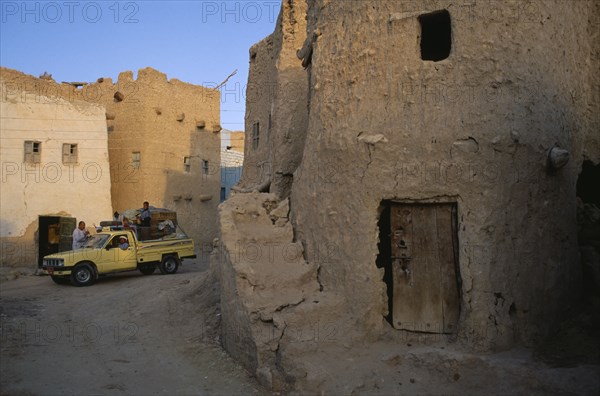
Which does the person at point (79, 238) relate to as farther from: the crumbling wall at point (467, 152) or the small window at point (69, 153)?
the crumbling wall at point (467, 152)

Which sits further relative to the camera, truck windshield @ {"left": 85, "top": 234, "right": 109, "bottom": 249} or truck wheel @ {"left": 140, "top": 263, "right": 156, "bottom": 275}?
truck wheel @ {"left": 140, "top": 263, "right": 156, "bottom": 275}

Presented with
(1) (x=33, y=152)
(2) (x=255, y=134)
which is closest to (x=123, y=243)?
(2) (x=255, y=134)

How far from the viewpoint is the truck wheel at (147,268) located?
1519 centimetres

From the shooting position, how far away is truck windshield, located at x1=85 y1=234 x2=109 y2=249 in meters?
14.2

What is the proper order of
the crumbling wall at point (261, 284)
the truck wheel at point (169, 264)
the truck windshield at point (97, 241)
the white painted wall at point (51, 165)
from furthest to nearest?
the white painted wall at point (51, 165) → the truck wheel at point (169, 264) → the truck windshield at point (97, 241) → the crumbling wall at point (261, 284)

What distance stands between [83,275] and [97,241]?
1106mm

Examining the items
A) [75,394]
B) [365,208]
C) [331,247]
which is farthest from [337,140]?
[75,394]

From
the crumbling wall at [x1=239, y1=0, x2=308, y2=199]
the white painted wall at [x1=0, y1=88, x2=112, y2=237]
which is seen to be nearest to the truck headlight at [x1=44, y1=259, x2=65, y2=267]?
the white painted wall at [x1=0, y1=88, x2=112, y2=237]

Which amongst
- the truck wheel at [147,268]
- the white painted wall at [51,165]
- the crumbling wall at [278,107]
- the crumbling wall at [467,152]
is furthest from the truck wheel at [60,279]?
the crumbling wall at [467,152]

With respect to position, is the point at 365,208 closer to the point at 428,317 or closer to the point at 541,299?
the point at 428,317

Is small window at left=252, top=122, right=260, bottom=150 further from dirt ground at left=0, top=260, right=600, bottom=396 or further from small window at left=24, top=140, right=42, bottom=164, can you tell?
small window at left=24, top=140, right=42, bottom=164

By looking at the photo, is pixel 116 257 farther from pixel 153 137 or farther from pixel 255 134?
pixel 153 137

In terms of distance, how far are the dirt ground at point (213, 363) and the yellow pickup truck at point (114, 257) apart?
359 centimetres

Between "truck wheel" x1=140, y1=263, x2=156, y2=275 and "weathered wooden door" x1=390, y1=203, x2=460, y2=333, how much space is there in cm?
978
